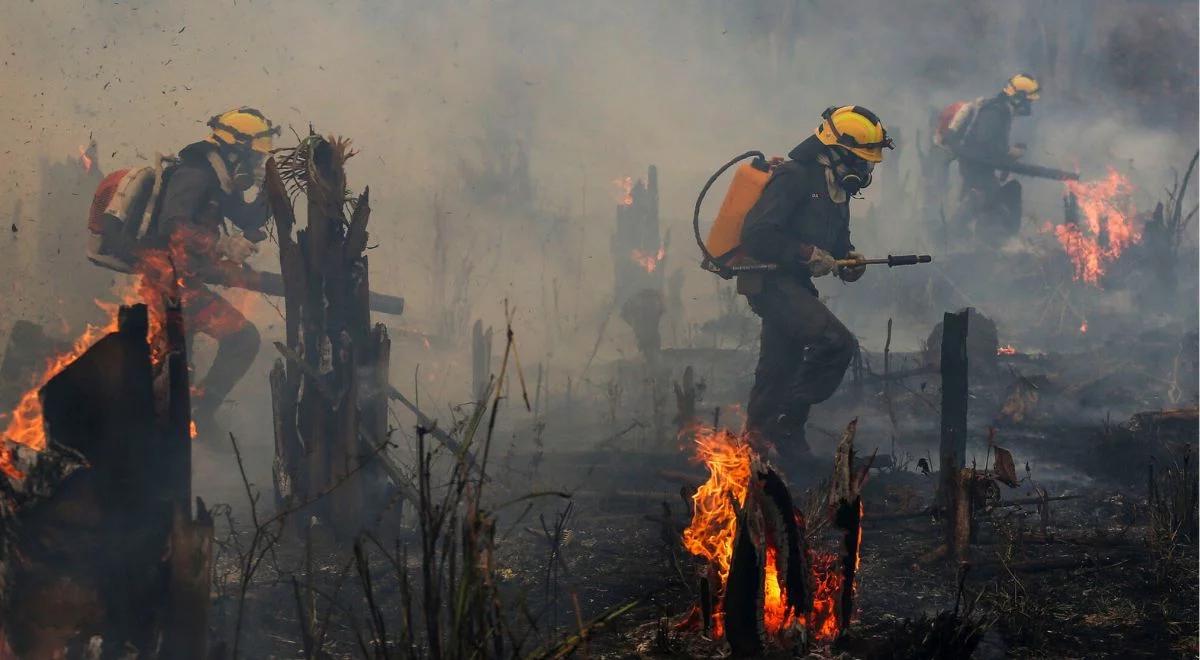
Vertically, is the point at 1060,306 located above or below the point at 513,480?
above

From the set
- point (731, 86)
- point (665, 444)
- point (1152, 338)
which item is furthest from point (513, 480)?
point (731, 86)

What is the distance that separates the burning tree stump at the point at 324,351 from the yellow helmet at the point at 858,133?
3334mm

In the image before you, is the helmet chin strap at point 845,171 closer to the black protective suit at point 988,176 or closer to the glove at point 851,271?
the glove at point 851,271

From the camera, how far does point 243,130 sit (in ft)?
25.8

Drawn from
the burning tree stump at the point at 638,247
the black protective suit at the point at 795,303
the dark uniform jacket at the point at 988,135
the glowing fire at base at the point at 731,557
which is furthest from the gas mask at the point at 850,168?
the dark uniform jacket at the point at 988,135

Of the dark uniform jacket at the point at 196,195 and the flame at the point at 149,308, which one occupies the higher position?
the dark uniform jacket at the point at 196,195

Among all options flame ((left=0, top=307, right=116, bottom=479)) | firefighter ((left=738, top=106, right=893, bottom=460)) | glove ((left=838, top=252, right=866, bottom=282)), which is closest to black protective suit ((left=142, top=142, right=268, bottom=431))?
flame ((left=0, top=307, right=116, bottom=479))

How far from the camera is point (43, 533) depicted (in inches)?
129

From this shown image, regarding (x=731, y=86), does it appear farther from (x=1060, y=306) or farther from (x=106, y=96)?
(x=106, y=96)

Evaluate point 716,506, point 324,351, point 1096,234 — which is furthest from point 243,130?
point 1096,234

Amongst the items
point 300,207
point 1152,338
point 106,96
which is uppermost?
point 106,96

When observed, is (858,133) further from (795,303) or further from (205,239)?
(205,239)

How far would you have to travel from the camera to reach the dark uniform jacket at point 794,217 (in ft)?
23.2

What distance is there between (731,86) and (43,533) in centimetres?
2413
